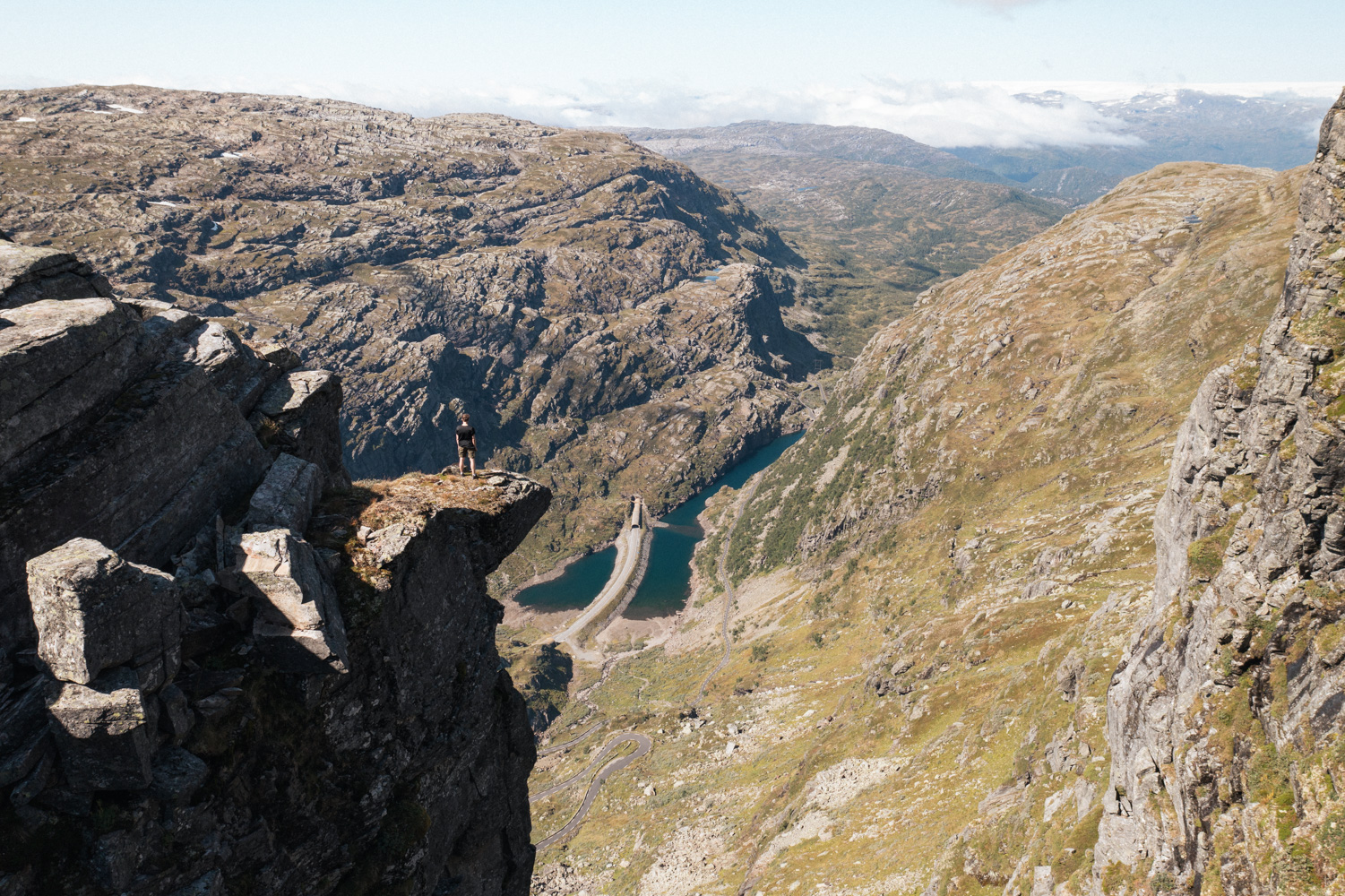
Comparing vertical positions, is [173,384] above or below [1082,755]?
above

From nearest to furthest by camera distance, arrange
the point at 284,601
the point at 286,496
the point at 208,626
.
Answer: the point at 208,626 < the point at 284,601 < the point at 286,496

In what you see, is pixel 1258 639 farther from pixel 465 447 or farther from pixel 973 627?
pixel 973 627

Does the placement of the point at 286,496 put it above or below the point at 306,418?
below

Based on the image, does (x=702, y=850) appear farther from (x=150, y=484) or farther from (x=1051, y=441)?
(x=1051, y=441)

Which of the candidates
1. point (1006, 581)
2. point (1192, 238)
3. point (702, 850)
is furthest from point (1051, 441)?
point (702, 850)

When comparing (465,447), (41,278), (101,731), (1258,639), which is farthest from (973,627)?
(41,278)

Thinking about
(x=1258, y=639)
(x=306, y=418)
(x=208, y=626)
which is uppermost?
(x=306, y=418)

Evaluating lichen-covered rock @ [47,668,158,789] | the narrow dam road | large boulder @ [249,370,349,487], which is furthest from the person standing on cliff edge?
the narrow dam road
